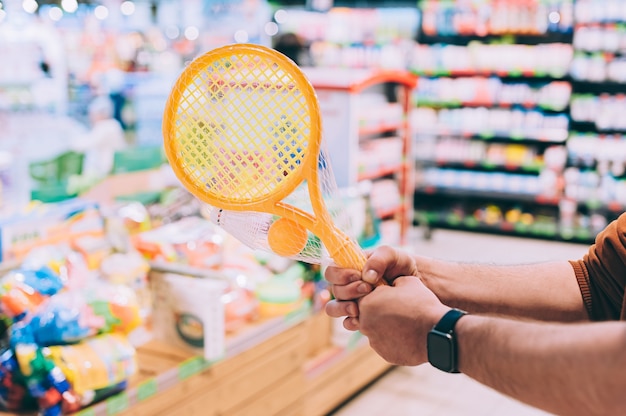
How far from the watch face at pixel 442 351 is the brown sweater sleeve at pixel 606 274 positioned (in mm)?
588

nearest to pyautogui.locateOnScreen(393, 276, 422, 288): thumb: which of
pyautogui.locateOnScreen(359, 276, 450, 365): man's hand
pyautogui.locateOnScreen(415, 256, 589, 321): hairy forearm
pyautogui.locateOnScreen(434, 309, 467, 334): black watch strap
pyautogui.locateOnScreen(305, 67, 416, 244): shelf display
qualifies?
pyautogui.locateOnScreen(359, 276, 450, 365): man's hand

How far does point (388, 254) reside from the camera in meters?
1.41

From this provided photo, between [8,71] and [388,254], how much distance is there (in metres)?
6.88

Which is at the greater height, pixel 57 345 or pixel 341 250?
pixel 341 250

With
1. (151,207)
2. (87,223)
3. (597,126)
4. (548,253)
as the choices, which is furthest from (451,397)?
(597,126)

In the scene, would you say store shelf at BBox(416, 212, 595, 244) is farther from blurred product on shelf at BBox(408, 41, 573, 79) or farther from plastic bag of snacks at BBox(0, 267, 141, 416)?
plastic bag of snacks at BBox(0, 267, 141, 416)

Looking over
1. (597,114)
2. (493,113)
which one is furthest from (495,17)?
(597,114)

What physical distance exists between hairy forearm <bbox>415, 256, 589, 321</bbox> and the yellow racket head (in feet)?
1.51

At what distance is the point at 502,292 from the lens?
5.36 feet

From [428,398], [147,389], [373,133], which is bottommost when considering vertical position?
[428,398]

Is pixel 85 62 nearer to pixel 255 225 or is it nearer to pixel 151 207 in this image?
pixel 151 207

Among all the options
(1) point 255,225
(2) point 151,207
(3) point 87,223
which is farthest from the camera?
(2) point 151,207

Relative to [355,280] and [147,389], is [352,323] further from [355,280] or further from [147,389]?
[147,389]

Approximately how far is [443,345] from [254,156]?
50 cm
